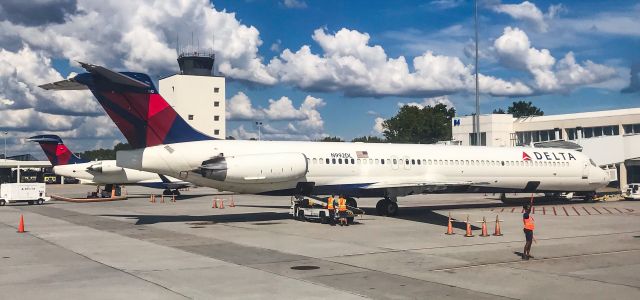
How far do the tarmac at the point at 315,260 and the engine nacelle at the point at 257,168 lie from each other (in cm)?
194

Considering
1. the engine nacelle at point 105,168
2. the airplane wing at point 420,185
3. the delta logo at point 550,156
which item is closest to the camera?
the airplane wing at point 420,185

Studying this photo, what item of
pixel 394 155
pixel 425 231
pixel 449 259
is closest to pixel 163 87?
pixel 394 155

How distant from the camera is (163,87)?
3755 inches

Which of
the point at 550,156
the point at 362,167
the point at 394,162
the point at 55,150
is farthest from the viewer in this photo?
the point at 55,150

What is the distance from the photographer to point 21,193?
131 ft

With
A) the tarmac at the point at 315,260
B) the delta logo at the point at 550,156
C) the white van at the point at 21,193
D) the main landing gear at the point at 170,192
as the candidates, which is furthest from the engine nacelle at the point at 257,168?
the main landing gear at the point at 170,192

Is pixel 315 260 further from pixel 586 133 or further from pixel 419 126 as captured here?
pixel 419 126

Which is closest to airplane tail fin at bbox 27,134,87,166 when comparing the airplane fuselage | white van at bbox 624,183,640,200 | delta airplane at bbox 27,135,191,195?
delta airplane at bbox 27,135,191,195

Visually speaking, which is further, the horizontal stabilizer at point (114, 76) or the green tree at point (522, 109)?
the green tree at point (522, 109)

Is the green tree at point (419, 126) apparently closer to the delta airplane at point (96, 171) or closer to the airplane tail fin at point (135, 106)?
the delta airplane at point (96, 171)

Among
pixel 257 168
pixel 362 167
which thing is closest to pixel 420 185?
pixel 362 167

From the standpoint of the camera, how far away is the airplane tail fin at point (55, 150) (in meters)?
48.2

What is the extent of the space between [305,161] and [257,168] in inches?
97.7

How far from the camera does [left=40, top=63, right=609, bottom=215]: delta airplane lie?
2188 cm
